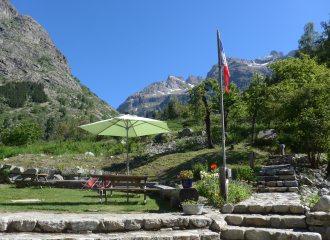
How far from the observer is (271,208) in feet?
16.6

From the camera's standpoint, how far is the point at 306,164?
9.83 metres

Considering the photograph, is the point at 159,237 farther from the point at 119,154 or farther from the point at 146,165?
the point at 119,154

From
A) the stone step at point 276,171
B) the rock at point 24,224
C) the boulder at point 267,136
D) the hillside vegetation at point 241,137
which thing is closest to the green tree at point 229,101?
the hillside vegetation at point 241,137

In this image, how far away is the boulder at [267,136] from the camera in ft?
45.1

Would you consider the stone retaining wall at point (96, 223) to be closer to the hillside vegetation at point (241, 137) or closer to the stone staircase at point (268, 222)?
the stone staircase at point (268, 222)

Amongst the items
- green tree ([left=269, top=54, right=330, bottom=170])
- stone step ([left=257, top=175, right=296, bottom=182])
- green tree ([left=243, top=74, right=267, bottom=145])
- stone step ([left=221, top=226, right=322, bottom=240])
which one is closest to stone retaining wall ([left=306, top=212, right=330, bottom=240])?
stone step ([left=221, top=226, right=322, bottom=240])

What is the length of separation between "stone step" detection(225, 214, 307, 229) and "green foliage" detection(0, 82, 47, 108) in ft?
287

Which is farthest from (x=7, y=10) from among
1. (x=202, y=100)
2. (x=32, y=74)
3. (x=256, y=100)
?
(x=256, y=100)

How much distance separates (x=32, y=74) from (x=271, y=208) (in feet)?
374

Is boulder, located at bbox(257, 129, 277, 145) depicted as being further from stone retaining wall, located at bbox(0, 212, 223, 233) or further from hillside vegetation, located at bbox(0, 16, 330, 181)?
stone retaining wall, located at bbox(0, 212, 223, 233)

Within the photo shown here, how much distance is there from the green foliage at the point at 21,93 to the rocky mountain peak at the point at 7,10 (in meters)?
72.0

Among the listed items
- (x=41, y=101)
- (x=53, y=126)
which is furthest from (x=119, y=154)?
(x=41, y=101)

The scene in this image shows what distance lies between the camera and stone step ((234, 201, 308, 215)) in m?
4.88

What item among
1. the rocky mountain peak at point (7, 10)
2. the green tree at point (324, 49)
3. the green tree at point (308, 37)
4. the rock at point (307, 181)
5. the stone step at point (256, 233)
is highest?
the rocky mountain peak at point (7, 10)
